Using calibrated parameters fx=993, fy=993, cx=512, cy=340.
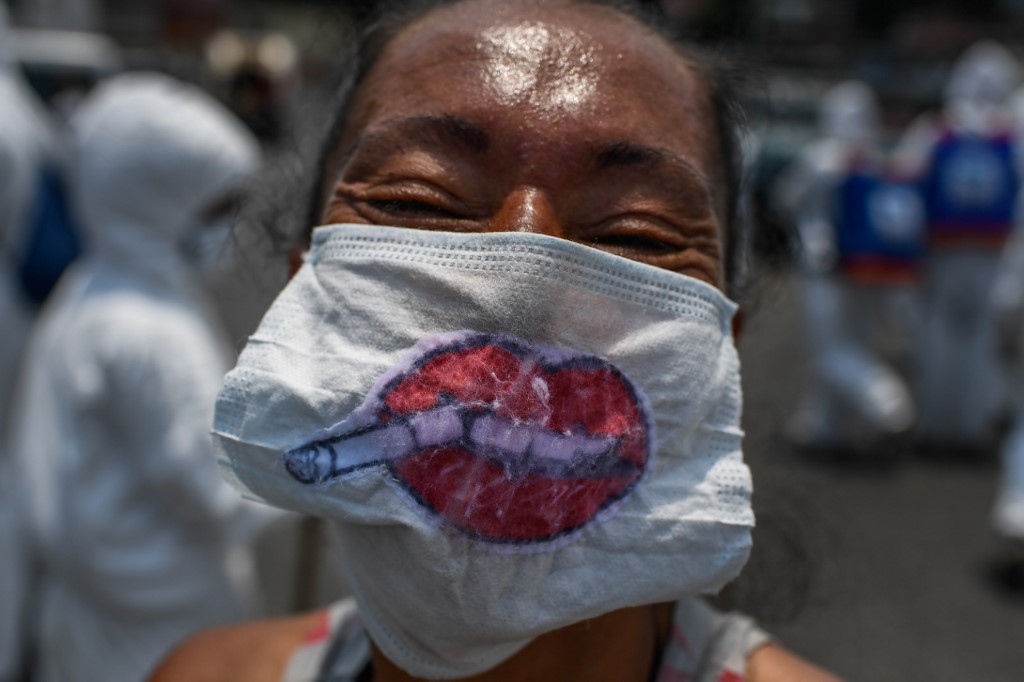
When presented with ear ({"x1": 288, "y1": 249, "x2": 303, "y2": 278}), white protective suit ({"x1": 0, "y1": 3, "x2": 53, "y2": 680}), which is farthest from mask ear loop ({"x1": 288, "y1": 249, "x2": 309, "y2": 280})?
white protective suit ({"x1": 0, "y1": 3, "x2": 53, "y2": 680})

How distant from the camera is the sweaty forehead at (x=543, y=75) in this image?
47.6 inches

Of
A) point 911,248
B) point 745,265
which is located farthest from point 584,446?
point 911,248

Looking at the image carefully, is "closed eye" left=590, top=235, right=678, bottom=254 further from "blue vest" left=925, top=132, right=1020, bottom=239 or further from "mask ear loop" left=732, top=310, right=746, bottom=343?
"blue vest" left=925, top=132, right=1020, bottom=239

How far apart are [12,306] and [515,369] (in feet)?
9.78

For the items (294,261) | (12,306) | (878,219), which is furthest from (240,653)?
(878,219)

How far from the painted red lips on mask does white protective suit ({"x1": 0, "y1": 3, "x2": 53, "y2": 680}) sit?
2.33 metres

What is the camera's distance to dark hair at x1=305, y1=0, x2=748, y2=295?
1430 mm

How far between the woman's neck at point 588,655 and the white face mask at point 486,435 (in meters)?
0.08

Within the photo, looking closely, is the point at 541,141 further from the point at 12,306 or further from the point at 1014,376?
the point at 1014,376

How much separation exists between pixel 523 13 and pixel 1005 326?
5821mm

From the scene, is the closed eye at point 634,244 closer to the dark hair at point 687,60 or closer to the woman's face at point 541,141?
the woman's face at point 541,141

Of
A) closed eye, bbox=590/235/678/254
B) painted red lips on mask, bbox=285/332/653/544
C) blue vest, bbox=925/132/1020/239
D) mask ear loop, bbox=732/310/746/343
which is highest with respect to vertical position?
closed eye, bbox=590/235/678/254

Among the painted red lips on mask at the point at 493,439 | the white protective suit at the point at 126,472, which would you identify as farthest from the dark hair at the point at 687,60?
the white protective suit at the point at 126,472

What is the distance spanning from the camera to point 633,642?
1299 millimetres
